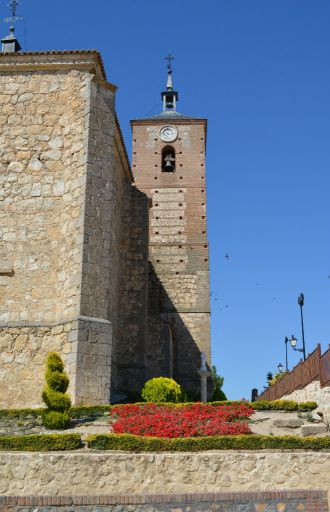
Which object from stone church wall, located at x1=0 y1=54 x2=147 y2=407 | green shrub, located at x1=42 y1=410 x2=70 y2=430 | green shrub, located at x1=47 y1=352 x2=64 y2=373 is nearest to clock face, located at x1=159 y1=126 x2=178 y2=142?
stone church wall, located at x1=0 y1=54 x2=147 y2=407

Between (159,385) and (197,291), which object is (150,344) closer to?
(197,291)

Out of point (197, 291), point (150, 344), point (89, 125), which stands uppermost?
point (89, 125)

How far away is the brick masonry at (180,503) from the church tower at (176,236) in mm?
16680

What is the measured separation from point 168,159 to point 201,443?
25.7 m

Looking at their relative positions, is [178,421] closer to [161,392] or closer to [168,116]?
[161,392]

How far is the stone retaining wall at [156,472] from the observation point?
33.0 feet

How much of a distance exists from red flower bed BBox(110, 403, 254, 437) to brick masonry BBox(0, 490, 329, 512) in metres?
2.36

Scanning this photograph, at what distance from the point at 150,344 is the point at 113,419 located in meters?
13.1

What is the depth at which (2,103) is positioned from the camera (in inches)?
700

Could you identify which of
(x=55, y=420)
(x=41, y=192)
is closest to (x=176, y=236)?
(x=41, y=192)

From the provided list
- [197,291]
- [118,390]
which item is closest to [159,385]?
[118,390]

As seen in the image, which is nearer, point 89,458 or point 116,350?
point 89,458

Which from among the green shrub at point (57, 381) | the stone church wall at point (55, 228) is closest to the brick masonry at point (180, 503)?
the green shrub at point (57, 381)

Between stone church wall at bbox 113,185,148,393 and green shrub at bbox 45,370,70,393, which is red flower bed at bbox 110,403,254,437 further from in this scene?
stone church wall at bbox 113,185,148,393
